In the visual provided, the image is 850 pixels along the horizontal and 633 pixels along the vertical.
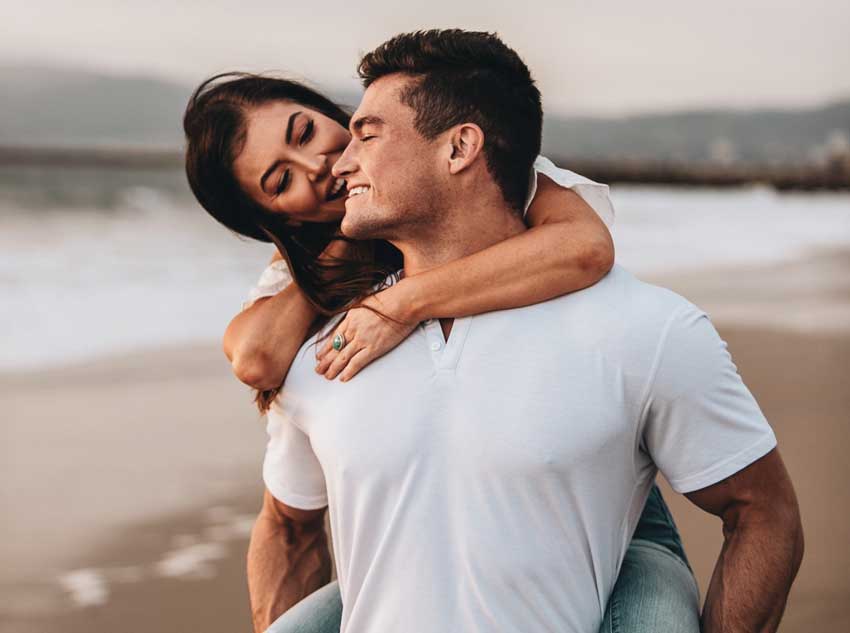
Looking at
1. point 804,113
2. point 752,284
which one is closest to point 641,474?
point 752,284

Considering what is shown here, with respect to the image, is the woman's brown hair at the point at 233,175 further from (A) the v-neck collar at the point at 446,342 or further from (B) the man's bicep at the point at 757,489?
(B) the man's bicep at the point at 757,489

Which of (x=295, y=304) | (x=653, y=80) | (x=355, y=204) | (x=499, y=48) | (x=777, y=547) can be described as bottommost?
(x=653, y=80)

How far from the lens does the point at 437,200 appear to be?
1705mm

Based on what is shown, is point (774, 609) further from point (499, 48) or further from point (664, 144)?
point (664, 144)

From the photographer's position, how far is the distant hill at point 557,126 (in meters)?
12.8

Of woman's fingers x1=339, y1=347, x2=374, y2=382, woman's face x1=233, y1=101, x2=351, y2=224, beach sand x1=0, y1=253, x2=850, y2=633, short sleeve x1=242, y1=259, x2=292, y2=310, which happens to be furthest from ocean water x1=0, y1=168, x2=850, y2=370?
woman's fingers x1=339, y1=347, x2=374, y2=382

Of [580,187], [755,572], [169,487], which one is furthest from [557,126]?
[755,572]

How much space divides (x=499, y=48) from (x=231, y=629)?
2237 millimetres

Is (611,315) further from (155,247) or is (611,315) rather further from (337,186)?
(155,247)

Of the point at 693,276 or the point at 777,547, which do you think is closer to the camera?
the point at 777,547

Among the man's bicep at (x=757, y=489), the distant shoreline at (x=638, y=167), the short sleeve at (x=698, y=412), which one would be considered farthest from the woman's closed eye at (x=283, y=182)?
the distant shoreline at (x=638, y=167)

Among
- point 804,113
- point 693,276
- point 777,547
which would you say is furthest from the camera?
point 804,113

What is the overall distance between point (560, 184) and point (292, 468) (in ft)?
2.33

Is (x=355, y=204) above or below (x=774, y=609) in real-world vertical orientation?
above
